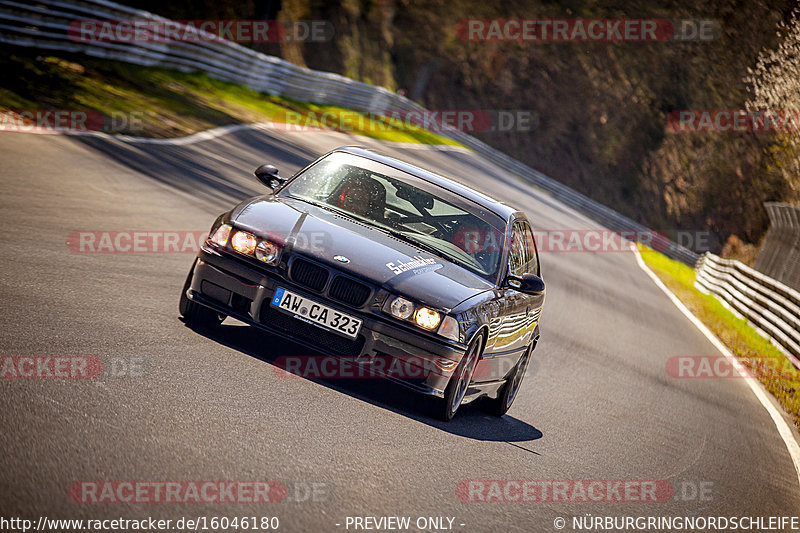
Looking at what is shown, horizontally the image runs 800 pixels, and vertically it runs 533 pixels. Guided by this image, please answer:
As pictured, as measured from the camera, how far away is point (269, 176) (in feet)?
26.7

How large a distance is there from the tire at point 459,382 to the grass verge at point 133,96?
11172mm

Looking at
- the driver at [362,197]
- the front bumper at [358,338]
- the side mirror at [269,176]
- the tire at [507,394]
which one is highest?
the driver at [362,197]

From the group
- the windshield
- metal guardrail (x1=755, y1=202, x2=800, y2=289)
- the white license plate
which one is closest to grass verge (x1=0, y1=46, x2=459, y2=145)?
the windshield

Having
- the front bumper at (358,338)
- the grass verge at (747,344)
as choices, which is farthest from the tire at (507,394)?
the grass verge at (747,344)

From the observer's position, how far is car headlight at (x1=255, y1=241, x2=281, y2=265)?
21.8 feet

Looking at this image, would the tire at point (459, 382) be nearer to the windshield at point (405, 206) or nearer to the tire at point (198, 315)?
the windshield at point (405, 206)

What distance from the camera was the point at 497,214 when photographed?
26.3 feet

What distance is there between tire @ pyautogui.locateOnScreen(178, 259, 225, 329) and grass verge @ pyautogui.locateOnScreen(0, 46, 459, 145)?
9817mm

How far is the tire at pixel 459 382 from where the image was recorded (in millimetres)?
6736

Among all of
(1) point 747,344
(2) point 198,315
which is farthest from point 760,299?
(2) point 198,315

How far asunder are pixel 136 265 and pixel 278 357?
2.76 metres

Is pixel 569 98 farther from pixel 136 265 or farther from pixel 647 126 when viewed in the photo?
pixel 136 265

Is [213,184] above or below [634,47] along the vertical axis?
below

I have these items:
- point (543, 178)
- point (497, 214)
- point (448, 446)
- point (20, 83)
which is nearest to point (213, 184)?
point (20, 83)
